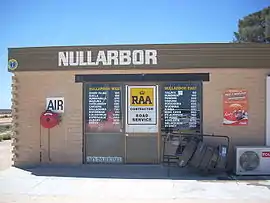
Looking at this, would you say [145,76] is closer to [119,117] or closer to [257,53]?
[119,117]

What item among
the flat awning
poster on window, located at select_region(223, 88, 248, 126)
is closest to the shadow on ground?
poster on window, located at select_region(223, 88, 248, 126)

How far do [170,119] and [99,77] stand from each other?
2.55 meters

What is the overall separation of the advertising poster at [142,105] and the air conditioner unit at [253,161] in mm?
2808

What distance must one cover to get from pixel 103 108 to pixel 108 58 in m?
1.56

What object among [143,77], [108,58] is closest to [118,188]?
[143,77]

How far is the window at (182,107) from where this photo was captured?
12.9 metres

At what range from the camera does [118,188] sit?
32.8 feet

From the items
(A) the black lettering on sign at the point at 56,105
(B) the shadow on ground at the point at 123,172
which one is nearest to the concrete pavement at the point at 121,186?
(B) the shadow on ground at the point at 123,172

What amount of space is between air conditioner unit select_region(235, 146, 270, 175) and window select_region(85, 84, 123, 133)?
3703 millimetres

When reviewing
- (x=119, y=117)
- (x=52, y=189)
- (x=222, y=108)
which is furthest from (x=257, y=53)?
(x=52, y=189)

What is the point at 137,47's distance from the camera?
42.8 feet

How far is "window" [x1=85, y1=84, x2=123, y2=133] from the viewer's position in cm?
1320

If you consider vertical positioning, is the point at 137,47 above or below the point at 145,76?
above

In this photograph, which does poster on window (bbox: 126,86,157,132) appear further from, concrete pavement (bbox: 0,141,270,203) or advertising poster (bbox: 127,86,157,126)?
concrete pavement (bbox: 0,141,270,203)
